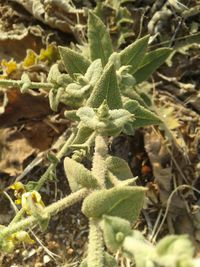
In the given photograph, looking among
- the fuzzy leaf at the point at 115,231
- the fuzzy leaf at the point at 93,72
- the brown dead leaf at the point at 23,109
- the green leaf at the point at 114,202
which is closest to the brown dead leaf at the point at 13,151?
the brown dead leaf at the point at 23,109

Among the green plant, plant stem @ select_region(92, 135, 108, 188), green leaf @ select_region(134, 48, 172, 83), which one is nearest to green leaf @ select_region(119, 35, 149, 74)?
the green plant

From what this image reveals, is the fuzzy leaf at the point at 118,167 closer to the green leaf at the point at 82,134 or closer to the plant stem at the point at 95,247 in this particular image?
the green leaf at the point at 82,134

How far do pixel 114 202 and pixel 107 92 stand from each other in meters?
0.65

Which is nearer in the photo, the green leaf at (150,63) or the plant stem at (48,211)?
the plant stem at (48,211)

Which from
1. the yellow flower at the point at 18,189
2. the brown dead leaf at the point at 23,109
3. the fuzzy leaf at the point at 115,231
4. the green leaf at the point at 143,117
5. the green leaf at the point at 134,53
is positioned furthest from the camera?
the brown dead leaf at the point at 23,109

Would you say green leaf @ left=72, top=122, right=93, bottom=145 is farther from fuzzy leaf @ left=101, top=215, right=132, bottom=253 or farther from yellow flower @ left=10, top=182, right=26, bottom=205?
fuzzy leaf @ left=101, top=215, right=132, bottom=253

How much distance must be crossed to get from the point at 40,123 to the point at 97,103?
2.50ft

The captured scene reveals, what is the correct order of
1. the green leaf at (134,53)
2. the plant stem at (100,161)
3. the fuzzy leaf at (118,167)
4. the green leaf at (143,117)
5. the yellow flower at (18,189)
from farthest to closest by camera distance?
the green leaf at (134,53), the green leaf at (143,117), the yellow flower at (18,189), the fuzzy leaf at (118,167), the plant stem at (100,161)

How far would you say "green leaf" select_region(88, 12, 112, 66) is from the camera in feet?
8.18

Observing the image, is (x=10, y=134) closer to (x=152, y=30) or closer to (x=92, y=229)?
(x=152, y=30)

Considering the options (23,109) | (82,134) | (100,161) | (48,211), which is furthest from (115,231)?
(23,109)

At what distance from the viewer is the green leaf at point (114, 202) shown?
62.5 inches

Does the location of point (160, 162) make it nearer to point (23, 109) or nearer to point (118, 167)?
point (118, 167)

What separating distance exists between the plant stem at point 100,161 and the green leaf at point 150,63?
0.68 m
